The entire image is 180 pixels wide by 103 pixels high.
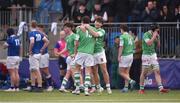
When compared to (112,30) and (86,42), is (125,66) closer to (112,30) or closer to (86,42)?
(112,30)

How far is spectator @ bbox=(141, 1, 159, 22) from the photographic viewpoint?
27172mm

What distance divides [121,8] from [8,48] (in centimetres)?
504

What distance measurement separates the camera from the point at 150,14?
27.4 m

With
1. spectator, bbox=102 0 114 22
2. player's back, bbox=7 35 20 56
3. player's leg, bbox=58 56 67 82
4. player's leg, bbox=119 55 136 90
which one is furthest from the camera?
spectator, bbox=102 0 114 22

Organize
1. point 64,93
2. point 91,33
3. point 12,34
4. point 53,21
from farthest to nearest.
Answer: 1. point 53,21
2. point 12,34
3. point 64,93
4. point 91,33

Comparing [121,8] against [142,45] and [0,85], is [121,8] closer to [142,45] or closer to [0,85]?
[142,45]

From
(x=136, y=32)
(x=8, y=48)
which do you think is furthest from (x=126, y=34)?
(x=8, y=48)

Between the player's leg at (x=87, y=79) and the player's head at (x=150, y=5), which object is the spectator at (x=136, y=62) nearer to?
the player's head at (x=150, y=5)

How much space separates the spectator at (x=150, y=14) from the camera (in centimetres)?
2717

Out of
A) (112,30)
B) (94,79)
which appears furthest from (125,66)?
(112,30)

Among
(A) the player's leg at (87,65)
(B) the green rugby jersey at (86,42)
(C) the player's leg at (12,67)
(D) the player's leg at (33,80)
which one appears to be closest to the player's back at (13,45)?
(C) the player's leg at (12,67)

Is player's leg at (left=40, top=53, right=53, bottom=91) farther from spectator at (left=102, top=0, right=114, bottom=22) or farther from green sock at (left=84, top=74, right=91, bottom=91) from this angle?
green sock at (left=84, top=74, right=91, bottom=91)

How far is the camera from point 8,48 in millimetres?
25969

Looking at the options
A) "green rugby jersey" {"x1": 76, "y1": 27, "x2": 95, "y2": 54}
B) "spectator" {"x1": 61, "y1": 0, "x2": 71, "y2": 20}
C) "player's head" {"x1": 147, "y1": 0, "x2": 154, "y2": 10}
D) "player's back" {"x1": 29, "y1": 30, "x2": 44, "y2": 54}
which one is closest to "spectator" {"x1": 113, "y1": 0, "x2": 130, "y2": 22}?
"player's head" {"x1": 147, "y1": 0, "x2": 154, "y2": 10}
